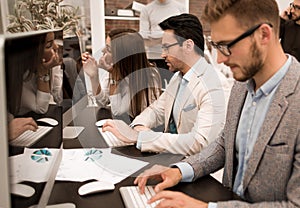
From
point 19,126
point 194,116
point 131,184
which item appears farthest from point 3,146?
point 194,116

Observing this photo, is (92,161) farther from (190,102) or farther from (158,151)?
(190,102)

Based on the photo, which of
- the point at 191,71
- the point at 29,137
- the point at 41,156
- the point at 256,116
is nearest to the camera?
the point at 29,137

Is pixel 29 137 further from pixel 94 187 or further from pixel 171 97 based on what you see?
pixel 171 97

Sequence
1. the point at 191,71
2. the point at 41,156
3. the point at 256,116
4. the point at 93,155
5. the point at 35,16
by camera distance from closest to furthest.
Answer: the point at 41,156, the point at 256,116, the point at 93,155, the point at 191,71, the point at 35,16

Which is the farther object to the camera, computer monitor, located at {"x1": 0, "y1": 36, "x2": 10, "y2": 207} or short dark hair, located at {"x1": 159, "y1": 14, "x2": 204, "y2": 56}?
short dark hair, located at {"x1": 159, "y1": 14, "x2": 204, "y2": 56}

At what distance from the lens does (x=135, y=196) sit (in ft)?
3.23

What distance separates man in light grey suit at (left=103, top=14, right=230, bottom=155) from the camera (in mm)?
1442

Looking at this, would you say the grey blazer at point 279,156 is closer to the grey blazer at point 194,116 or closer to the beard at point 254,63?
the beard at point 254,63

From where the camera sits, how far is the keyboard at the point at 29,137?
57cm

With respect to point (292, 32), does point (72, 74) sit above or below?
below

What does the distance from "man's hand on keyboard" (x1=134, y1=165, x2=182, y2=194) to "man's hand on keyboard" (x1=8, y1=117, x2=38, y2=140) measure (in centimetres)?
47

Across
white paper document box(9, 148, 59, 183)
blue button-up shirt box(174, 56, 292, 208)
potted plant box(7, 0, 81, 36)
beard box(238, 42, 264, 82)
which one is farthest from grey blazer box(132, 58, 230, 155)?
potted plant box(7, 0, 81, 36)

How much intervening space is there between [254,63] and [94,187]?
0.64 metres

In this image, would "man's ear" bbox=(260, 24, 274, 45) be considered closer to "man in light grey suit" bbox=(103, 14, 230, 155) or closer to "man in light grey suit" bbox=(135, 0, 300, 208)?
"man in light grey suit" bbox=(135, 0, 300, 208)
